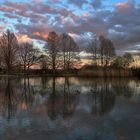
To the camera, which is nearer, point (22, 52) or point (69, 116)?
point (69, 116)

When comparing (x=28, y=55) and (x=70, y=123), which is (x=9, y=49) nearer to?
(x=28, y=55)

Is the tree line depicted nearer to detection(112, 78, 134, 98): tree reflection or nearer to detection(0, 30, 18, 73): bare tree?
detection(0, 30, 18, 73): bare tree

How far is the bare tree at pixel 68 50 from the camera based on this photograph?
2438 inches

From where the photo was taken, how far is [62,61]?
61.7 metres

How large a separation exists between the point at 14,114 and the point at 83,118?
2.78 meters

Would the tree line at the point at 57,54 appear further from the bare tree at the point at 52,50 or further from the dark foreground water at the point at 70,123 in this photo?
the dark foreground water at the point at 70,123

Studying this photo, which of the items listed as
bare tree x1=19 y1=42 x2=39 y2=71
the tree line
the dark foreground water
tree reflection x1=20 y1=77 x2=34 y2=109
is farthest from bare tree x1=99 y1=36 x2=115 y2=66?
the dark foreground water

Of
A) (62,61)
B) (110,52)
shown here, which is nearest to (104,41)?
(110,52)

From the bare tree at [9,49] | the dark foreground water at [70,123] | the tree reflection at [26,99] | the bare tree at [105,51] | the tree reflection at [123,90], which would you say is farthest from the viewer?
the bare tree at [105,51]

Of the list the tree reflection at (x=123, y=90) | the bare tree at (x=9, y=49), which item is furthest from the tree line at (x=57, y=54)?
the tree reflection at (x=123, y=90)

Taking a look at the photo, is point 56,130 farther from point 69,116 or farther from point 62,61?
point 62,61

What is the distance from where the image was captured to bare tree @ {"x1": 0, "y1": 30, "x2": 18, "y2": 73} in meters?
60.2

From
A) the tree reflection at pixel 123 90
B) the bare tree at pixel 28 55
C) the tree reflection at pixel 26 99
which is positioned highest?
the bare tree at pixel 28 55

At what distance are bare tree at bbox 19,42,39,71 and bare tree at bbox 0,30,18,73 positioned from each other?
5.51 meters
